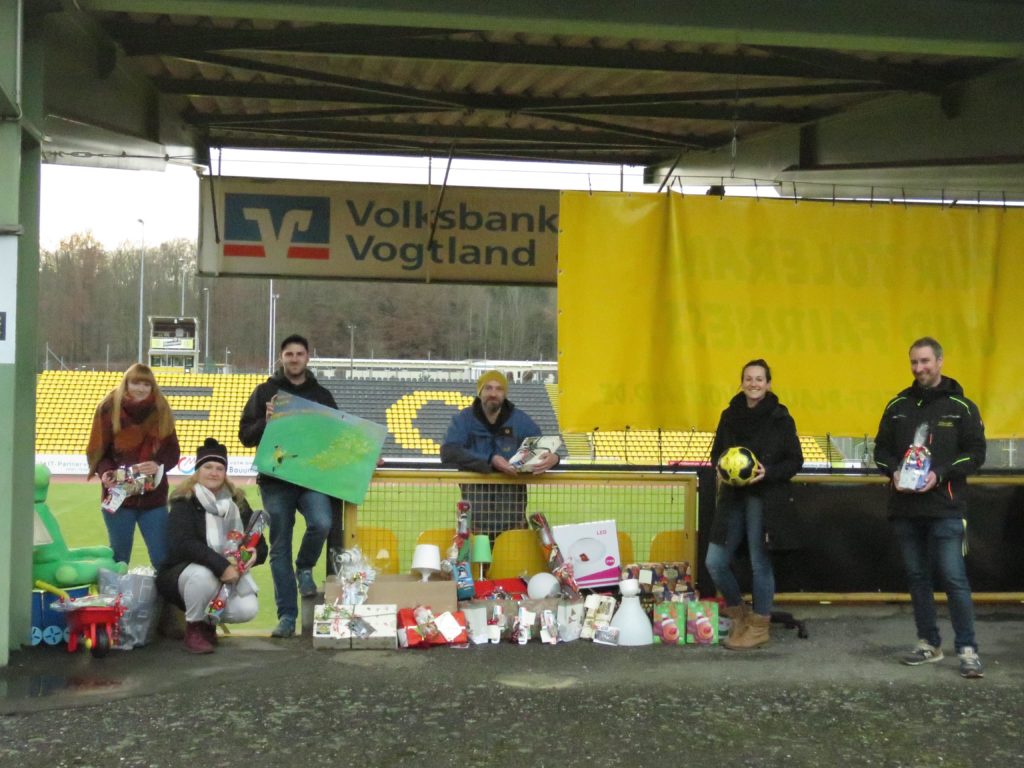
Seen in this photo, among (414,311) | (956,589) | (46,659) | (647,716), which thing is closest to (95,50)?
(46,659)

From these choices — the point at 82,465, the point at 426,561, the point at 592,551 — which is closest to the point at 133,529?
the point at 426,561

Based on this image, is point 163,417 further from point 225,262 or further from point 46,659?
point 225,262

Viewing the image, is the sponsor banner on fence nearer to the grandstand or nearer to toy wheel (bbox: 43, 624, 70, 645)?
the grandstand

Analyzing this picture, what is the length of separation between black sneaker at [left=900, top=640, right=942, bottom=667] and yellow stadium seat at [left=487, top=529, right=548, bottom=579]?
2494 mm

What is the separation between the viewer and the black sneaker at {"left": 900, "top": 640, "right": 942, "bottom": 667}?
6.77 metres

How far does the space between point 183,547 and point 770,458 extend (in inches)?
149

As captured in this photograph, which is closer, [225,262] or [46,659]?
→ [46,659]

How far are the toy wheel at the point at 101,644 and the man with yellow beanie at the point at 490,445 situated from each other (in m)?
2.50

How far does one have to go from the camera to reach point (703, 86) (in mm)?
8805

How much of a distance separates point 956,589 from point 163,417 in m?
5.33

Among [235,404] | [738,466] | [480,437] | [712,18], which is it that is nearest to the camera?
[712,18]

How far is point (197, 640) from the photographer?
6.94m

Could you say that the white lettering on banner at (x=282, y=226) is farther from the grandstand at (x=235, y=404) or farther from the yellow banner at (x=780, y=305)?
the grandstand at (x=235, y=404)

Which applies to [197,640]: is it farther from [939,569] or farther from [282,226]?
[939,569]
